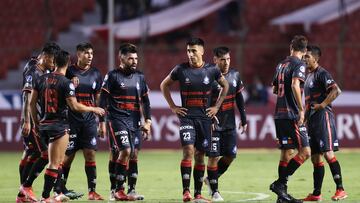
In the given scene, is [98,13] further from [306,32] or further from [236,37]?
[306,32]

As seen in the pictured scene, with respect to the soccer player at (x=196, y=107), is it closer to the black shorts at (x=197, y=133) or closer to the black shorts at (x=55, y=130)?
Result: the black shorts at (x=197, y=133)

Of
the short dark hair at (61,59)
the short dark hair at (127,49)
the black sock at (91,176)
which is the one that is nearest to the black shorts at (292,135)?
the short dark hair at (127,49)

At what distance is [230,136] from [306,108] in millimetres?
1289

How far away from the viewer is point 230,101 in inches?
587

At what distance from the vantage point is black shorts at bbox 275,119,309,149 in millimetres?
13320

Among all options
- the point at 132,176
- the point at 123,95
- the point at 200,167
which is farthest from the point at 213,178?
the point at 123,95

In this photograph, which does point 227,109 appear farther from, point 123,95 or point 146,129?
point 123,95

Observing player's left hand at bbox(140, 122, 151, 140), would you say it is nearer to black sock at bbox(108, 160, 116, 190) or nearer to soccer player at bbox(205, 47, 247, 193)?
black sock at bbox(108, 160, 116, 190)

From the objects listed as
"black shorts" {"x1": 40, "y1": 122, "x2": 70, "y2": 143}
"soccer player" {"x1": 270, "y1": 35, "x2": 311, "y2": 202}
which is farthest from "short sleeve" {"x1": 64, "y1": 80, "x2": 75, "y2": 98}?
"soccer player" {"x1": 270, "y1": 35, "x2": 311, "y2": 202}

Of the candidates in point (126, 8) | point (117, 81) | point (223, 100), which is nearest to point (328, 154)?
point (223, 100)

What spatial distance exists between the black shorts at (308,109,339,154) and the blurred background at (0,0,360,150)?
12.6 metres

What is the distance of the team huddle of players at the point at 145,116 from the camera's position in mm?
12844

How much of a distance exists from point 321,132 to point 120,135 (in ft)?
10.00

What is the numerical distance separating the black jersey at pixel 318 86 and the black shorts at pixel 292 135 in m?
1.08
